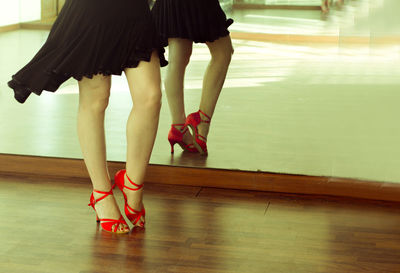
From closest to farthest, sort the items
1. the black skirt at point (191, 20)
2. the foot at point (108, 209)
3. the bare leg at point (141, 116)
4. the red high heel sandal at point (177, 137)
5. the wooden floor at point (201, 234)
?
the wooden floor at point (201, 234)
the bare leg at point (141, 116)
the foot at point (108, 209)
the black skirt at point (191, 20)
the red high heel sandal at point (177, 137)

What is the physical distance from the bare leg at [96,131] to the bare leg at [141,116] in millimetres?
91

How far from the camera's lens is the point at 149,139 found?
273cm

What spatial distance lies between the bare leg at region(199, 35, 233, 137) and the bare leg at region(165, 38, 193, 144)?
0.10 meters

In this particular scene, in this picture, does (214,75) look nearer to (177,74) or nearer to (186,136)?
(177,74)

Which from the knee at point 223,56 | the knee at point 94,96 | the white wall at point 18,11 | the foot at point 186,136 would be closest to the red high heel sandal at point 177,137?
the foot at point 186,136

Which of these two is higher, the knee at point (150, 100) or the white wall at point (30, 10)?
the white wall at point (30, 10)

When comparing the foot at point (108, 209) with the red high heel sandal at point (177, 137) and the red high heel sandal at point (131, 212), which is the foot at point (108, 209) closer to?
the red high heel sandal at point (131, 212)

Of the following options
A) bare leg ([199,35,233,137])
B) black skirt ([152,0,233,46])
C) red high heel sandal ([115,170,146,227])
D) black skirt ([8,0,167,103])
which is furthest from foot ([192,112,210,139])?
black skirt ([8,0,167,103])

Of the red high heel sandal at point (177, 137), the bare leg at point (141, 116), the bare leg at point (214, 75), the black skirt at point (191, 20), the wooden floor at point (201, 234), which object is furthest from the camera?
the red high heel sandal at point (177, 137)

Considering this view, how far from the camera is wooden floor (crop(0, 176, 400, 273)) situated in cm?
249

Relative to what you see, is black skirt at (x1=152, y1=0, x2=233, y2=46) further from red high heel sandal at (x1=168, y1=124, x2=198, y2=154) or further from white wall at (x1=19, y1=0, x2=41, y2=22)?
white wall at (x1=19, y1=0, x2=41, y2=22)

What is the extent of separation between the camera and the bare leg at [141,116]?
262 centimetres

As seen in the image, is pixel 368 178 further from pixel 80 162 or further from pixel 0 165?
pixel 0 165

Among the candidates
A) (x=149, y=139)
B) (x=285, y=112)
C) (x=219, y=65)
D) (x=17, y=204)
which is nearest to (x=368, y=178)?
(x=285, y=112)
